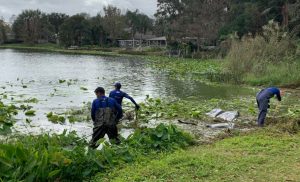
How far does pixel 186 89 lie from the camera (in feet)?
84.9

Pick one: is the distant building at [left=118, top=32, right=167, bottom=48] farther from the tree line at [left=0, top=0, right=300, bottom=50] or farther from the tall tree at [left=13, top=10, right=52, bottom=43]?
the tall tree at [left=13, top=10, right=52, bottom=43]

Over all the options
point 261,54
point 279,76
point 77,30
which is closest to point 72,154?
point 279,76

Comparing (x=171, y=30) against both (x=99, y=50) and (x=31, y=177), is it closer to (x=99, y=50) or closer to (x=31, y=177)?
(x=99, y=50)

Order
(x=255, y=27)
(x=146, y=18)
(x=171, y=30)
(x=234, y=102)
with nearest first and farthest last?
1. (x=234, y=102)
2. (x=255, y=27)
3. (x=171, y=30)
4. (x=146, y=18)

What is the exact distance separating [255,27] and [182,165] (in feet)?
162

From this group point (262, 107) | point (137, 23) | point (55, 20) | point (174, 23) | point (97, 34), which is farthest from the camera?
point (55, 20)

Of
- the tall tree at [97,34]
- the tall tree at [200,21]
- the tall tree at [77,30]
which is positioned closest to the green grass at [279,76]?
the tall tree at [200,21]

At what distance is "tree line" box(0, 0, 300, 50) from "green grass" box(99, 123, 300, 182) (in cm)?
2491

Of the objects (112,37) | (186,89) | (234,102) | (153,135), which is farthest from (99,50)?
(153,135)

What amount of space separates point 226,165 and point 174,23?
67178mm

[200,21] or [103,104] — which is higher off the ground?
[200,21]

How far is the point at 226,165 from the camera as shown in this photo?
321 inches

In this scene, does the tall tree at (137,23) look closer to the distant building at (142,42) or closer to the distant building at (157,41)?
the distant building at (142,42)

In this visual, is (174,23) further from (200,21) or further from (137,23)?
(137,23)
